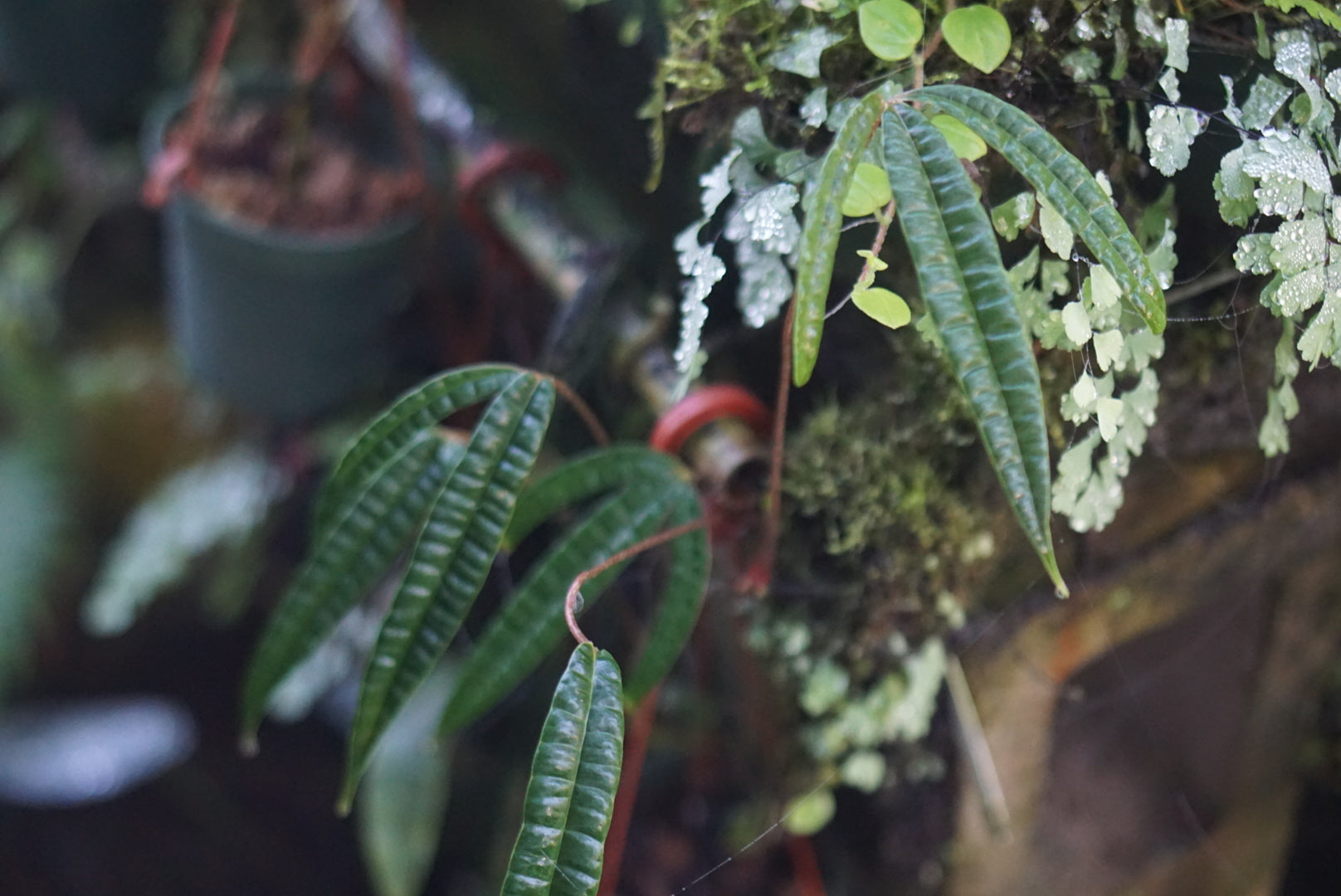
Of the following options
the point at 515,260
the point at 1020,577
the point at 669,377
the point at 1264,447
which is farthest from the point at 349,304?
the point at 1264,447

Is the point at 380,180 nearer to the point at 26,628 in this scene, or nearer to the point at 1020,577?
the point at 26,628

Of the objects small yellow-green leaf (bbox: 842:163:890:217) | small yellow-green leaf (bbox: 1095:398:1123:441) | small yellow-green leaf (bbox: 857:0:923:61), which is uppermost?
small yellow-green leaf (bbox: 857:0:923:61)

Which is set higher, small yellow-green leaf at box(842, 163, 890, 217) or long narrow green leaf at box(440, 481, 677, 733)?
small yellow-green leaf at box(842, 163, 890, 217)

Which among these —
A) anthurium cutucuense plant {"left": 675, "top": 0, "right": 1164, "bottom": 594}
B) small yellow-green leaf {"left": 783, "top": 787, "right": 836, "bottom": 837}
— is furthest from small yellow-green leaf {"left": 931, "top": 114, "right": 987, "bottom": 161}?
small yellow-green leaf {"left": 783, "top": 787, "right": 836, "bottom": 837}

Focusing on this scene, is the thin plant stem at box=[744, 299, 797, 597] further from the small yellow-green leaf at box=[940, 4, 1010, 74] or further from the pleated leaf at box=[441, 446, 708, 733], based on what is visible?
the small yellow-green leaf at box=[940, 4, 1010, 74]

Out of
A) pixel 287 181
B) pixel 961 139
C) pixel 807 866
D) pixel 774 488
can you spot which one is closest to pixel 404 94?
pixel 287 181

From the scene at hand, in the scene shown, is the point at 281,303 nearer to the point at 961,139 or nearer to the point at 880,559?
the point at 880,559

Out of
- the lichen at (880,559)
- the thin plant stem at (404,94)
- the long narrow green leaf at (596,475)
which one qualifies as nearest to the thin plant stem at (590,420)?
the long narrow green leaf at (596,475)
